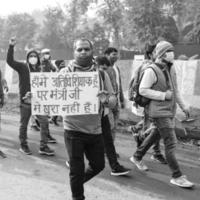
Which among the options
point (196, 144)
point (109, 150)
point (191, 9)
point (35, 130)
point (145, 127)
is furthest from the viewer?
point (191, 9)

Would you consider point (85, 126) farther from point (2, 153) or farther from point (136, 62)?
point (136, 62)

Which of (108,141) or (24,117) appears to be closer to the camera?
(108,141)

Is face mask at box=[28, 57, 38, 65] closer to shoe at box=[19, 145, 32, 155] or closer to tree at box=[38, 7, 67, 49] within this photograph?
shoe at box=[19, 145, 32, 155]

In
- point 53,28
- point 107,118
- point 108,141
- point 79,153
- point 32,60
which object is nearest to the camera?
point 79,153

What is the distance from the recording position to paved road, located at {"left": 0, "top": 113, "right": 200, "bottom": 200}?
4.32 meters

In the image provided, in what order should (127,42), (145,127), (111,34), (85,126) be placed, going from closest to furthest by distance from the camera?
1. (85,126)
2. (145,127)
3. (127,42)
4. (111,34)

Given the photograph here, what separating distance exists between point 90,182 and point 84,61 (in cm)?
177

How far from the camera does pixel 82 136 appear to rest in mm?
3664

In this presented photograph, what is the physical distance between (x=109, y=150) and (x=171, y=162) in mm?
836

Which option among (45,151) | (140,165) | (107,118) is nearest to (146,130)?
(140,165)

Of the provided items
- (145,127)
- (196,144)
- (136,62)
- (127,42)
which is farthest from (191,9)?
(145,127)

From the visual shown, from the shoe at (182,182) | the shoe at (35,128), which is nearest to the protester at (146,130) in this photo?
the shoe at (182,182)

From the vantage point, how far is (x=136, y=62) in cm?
1065

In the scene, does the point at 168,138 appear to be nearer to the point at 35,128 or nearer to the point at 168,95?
the point at 168,95
